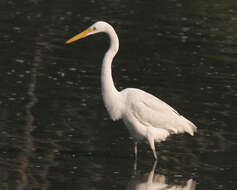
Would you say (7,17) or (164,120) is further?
(7,17)

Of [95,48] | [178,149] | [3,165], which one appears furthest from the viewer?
[95,48]

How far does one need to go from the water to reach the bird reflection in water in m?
0.02

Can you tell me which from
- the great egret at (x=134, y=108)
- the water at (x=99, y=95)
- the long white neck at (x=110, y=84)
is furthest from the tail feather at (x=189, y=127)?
the long white neck at (x=110, y=84)

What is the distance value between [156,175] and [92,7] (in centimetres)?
1433

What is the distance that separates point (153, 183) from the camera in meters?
11.4

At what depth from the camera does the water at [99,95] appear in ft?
38.1

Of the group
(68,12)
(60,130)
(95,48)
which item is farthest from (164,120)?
(68,12)

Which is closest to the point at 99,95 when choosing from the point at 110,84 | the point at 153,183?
the point at 110,84

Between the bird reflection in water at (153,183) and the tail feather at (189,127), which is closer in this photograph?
the bird reflection in water at (153,183)

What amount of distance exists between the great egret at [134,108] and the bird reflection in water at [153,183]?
2.28 feet

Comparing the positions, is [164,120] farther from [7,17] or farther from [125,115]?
[7,17]

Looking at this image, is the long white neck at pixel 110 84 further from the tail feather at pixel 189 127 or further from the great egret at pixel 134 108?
the tail feather at pixel 189 127

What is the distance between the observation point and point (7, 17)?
73.5 feet

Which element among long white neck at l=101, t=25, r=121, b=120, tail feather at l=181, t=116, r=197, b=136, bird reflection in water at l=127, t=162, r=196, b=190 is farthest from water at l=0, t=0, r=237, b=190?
long white neck at l=101, t=25, r=121, b=120
